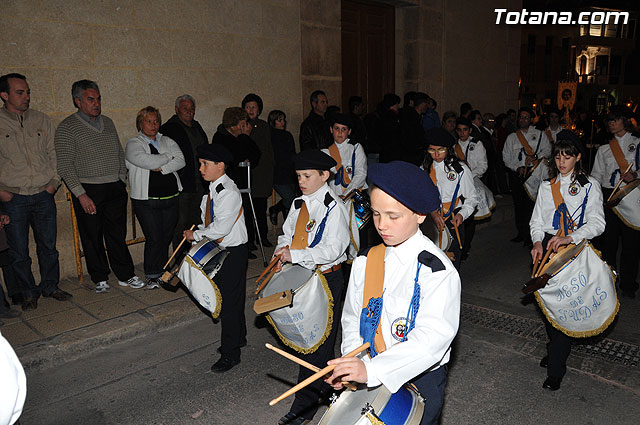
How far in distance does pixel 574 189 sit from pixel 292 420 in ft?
10.1

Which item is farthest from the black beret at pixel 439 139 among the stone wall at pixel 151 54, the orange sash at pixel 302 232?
the stone wall at pixel 151 54

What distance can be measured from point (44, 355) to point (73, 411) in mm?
1029

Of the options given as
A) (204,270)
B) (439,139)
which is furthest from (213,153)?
(439,139)

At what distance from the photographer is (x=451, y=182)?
615 cm

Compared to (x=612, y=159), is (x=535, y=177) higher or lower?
lower

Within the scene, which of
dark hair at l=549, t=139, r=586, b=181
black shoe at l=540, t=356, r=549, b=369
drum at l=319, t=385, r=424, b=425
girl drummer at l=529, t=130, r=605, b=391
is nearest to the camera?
drum at l=319, t=385, r=424, b=425

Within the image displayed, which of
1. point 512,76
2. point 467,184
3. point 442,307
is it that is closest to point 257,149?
point 467,184

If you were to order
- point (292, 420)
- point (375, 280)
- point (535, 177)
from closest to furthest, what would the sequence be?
point (375, 280), point (292, 420), point (535, 177)

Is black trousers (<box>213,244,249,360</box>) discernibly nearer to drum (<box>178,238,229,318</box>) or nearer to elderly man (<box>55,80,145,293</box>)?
drum (<box>178,238,229,318</box>)

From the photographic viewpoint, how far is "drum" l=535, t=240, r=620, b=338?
4.31 meters

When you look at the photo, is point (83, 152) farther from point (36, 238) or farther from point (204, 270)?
point (204, 270)

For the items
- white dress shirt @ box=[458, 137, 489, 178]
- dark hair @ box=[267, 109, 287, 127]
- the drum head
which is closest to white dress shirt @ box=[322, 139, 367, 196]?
dark hair @ box=[267, 109, 287, 127]

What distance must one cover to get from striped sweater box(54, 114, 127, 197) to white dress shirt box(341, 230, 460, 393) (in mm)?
4840

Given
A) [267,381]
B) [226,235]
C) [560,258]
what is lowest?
[267,381]
